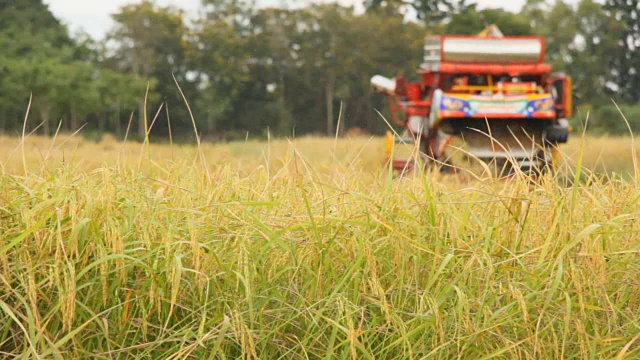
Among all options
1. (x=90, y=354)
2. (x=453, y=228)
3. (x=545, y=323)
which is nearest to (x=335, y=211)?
(x=453, y=228)

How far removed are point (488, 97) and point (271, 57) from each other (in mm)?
27187

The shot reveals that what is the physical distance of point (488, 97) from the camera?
1013 centimetres

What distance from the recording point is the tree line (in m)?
34.9

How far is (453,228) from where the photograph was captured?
2678 mm

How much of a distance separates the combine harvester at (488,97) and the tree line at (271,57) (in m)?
22.8

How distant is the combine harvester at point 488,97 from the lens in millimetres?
9938

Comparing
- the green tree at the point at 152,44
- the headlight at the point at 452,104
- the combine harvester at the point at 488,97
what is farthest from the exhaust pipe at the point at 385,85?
the green tree at the point at 152,44

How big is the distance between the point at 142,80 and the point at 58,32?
15.7 ft

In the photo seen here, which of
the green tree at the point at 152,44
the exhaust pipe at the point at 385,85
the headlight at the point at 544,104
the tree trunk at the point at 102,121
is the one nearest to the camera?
the headlight at the point at 544,104

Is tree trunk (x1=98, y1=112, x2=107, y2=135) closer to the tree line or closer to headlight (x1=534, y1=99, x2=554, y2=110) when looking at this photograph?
the tree line

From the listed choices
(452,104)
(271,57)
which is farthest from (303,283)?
(271,57)

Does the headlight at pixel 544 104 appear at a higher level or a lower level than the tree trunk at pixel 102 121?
higher

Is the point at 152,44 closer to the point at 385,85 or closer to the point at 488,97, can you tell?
the point at 385,85

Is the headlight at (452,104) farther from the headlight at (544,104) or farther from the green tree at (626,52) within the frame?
the green tree at (626,52)
